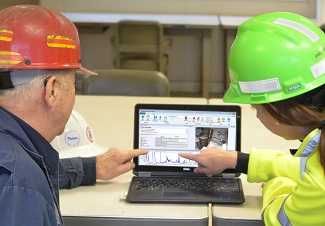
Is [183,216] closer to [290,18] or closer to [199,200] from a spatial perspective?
[199,200]

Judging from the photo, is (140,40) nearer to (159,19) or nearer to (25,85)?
(159,19)

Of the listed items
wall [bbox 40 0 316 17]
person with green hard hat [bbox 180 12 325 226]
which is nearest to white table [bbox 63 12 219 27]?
wall [bbox 40 0 316 17]

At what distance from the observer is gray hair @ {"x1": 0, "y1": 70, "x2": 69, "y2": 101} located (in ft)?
3.98

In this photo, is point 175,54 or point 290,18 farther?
point 175,54

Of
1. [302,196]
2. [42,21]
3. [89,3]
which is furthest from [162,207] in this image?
[89,3]

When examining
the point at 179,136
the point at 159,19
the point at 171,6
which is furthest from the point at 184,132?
the point at 171,6

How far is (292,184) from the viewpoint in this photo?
57.4 inches

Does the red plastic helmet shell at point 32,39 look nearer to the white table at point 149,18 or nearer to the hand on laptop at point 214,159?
the hand on laptop at point 214,159

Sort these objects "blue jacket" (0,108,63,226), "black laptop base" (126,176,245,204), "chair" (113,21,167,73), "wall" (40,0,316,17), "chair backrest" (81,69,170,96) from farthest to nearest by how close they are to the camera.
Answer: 1. "wall" (40,0,316,17)
2. "chair" (113,21,167,73)
3. "chair backrest" (81,69,170,96)
4. "black laptop base" (126,176,245,204)
5. "blue jacket" (0,108,63,226)

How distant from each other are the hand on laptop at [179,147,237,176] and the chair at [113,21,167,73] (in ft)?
11.5

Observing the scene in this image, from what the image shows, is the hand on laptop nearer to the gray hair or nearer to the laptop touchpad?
the laptop touchpad

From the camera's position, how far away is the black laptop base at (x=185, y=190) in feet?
4.98

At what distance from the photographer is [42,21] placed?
1.23 metres

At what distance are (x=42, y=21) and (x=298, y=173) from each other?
749mm
